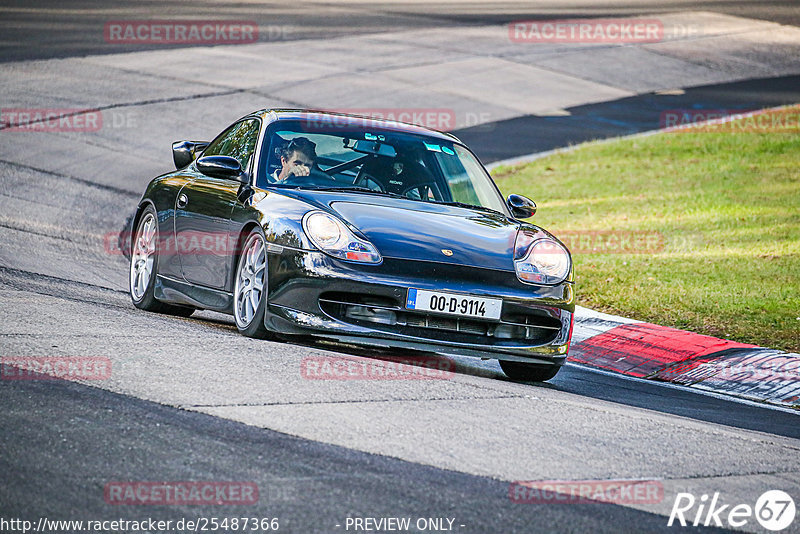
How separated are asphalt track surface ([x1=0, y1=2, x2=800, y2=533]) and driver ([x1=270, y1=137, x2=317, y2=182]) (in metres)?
1.07

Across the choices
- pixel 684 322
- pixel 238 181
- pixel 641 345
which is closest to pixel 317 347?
pixel 238 181

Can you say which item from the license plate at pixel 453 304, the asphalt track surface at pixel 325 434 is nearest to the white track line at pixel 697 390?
the asphalt track surface at pixel 325 434

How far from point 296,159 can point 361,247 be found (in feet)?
4.05

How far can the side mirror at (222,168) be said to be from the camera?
25.7 feet

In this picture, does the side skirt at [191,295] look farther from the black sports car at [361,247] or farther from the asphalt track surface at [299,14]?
the asphalt track surface at [299,14]

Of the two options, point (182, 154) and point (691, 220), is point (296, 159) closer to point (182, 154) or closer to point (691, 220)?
point (182, 154)

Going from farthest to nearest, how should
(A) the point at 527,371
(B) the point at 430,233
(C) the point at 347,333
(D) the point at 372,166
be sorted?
(D) the point at 372,166, (A) the point at 527,371, (B) the point at 430,233, (C) the point at 347,333

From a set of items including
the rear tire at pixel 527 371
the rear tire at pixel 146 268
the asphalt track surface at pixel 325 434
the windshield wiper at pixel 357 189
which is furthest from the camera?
the rear tire at pixel 146 268

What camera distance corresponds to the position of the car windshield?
7.86 m

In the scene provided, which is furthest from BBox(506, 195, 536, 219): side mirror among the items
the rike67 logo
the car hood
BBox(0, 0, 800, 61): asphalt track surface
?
BBox(0, 0, 800, 61): asphalt track surface

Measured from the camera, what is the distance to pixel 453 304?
692 cm

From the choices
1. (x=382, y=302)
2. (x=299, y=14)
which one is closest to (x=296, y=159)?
(x=382, y=302)

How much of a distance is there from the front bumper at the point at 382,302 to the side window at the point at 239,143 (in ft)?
4.54

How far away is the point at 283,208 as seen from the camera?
23.7 feet
